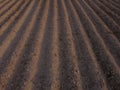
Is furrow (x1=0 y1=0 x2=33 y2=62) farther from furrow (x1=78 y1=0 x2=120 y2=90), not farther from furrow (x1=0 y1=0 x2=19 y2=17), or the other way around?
furrow (x1=78 y1=0 x2=120 y2=90)

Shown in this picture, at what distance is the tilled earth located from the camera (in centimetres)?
363

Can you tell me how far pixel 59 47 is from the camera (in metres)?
4.64

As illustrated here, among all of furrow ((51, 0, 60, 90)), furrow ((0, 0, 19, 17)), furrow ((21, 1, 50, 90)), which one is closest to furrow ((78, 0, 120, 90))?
furrow ((51, 0, 60, 90))

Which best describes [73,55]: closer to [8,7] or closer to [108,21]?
[108,21]

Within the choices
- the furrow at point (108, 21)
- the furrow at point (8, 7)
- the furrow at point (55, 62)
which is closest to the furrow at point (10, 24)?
the furrow at point (8, 7)

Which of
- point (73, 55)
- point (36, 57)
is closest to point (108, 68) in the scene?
point (73, 55)

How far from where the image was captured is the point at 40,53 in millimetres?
4402

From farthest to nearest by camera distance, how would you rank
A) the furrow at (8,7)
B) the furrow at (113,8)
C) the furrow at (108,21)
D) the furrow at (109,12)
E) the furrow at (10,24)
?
the furrow at (113,8) < the furrow at (8,7) < the furrow at (109,12) < the furrow at (108,21) < the furrow at (10,24)

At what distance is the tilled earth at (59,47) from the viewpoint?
143 inches

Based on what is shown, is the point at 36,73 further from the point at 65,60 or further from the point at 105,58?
the point at 105,58

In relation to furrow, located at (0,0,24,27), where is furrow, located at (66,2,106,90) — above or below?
above

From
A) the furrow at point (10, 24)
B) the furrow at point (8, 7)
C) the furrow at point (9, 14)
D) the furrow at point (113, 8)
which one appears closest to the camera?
the furrow at point (10, 24)

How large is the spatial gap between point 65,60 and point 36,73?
646 mm

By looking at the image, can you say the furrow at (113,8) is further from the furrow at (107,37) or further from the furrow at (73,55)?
the furrow at (73,55)
